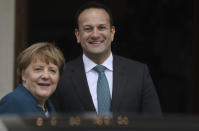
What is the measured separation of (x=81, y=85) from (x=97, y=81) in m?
0.12

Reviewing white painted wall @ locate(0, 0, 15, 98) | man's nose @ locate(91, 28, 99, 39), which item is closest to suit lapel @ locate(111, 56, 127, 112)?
A: man's nose @ locate(91, 28, 99, 39)

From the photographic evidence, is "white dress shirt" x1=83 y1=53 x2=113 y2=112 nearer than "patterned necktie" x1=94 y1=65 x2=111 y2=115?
No

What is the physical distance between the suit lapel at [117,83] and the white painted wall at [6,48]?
222cm

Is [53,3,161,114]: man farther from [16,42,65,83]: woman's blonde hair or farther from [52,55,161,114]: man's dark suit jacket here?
[16,42,65,83]: woman's blonde hair

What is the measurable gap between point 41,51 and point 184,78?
16.0 ft

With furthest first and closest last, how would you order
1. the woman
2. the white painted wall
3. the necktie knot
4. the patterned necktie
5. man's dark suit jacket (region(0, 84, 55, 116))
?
the white painted wall
the necktie knot
the patterned necktie
the woman
man's dark suit jacket (region(0, 84, 55, 116))

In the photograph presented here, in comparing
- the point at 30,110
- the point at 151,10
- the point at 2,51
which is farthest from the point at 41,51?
the point at 151,10

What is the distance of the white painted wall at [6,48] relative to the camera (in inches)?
191

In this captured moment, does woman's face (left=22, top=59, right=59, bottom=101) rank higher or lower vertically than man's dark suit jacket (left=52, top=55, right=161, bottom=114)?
higher

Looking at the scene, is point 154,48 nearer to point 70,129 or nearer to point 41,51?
point 41,51

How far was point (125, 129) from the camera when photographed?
50.6 inches

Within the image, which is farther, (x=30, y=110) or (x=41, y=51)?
(x=41, y=51)

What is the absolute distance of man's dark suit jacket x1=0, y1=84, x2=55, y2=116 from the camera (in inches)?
84.7

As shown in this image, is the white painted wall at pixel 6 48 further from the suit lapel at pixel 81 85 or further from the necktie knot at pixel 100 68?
the necktie knot at pixel 100 68
